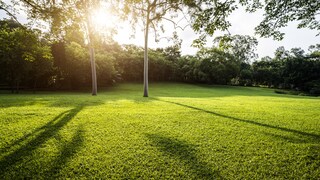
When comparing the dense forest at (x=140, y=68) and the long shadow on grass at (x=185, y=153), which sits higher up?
the dense forest at (x=140, y=68)

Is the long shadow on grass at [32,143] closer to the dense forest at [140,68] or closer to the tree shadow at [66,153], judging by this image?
the tree shadow at [66,153]

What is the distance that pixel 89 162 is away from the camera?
355 cm

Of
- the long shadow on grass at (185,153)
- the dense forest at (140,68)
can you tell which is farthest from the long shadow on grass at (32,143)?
the dense forest at (140,68)

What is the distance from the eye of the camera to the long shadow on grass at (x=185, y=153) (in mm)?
3314

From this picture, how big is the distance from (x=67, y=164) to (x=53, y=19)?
7.47m

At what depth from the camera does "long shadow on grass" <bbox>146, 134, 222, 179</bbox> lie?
331cm

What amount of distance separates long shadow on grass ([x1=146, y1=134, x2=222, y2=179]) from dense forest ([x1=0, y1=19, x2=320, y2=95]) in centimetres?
1501

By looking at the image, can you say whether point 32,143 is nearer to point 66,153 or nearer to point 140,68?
point 66,153

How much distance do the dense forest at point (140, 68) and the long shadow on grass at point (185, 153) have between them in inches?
591

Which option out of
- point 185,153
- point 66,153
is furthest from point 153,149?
point 66,153

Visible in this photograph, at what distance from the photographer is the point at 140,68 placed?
148ft

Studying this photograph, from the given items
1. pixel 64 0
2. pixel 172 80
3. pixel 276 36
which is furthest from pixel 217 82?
pixel 64 0

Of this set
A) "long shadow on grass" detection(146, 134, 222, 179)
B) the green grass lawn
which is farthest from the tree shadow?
"long shadow on grass" detection(146, 134, 222, 179)

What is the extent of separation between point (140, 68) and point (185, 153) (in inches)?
1660
